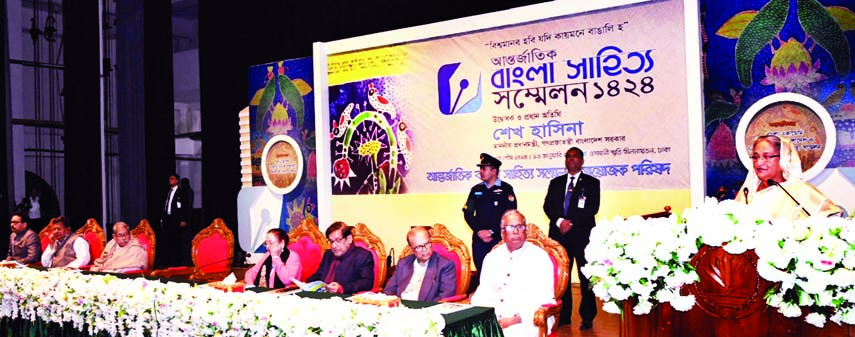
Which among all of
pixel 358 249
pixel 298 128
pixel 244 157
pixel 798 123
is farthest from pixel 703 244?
pixel 244 157

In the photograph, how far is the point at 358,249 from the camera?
478cm

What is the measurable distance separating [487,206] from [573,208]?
747 mm

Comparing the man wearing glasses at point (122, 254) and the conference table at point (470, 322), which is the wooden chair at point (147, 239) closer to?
the man wearing glasses at point (122, 254)

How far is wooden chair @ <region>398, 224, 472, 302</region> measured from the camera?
424cm

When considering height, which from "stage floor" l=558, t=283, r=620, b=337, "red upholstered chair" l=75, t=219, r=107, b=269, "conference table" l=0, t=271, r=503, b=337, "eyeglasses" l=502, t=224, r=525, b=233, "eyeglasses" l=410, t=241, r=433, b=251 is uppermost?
"eyeglasses" l=502, t=224, r=525, b=233

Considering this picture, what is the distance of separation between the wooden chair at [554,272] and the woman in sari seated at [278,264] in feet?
5.25

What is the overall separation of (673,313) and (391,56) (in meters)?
5.58

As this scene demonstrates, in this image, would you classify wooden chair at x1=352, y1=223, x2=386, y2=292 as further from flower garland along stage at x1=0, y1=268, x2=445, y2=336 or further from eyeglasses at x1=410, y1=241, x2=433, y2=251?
flower garland along stage at x1=0, y1=268, x2=445, y2=336

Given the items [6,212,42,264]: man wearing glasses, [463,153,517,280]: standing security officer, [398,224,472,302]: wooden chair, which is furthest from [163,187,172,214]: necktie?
[398,224,472,302]: wooden chair

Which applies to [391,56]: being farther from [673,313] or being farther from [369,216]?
[673,313]

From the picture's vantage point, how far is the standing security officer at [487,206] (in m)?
6.08

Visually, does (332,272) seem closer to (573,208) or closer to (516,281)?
(516,281)

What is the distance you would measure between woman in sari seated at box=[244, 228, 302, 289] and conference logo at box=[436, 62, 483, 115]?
2490 mm

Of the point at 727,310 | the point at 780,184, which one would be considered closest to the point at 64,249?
the point at 780,184
